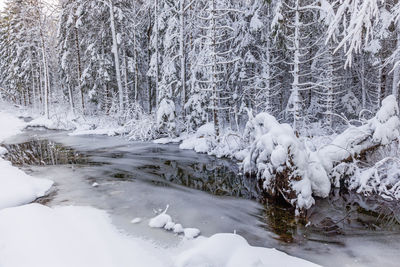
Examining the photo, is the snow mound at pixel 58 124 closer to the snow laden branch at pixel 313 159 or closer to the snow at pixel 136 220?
the snow laden branch at pixel 313 159

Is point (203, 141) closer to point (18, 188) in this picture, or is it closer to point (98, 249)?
point (18, 188)

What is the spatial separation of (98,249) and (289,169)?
5.06m

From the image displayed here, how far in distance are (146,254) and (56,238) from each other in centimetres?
167

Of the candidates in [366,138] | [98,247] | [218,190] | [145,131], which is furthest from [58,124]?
[366,138]

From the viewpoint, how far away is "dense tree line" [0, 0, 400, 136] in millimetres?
13188

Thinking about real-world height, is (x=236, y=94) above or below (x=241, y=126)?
above

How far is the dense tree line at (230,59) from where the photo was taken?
1319 cm

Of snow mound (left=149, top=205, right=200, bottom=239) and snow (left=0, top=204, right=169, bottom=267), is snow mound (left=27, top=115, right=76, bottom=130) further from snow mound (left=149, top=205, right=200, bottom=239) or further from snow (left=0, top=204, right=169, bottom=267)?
snow mound (left=149, top=205, right=200, bottom=239)

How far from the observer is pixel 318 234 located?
5.68 metres

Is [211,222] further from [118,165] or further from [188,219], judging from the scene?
[118,165]

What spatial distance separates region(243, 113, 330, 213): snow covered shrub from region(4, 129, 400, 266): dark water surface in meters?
0.38

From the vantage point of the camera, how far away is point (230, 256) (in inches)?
177

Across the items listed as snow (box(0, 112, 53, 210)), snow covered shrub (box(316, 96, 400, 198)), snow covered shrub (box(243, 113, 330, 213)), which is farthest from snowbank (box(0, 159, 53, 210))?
snow covered shrub (box(316, 96, 400, 198))

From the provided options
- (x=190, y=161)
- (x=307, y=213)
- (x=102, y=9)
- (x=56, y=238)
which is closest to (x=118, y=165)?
(x=190, y=161)
